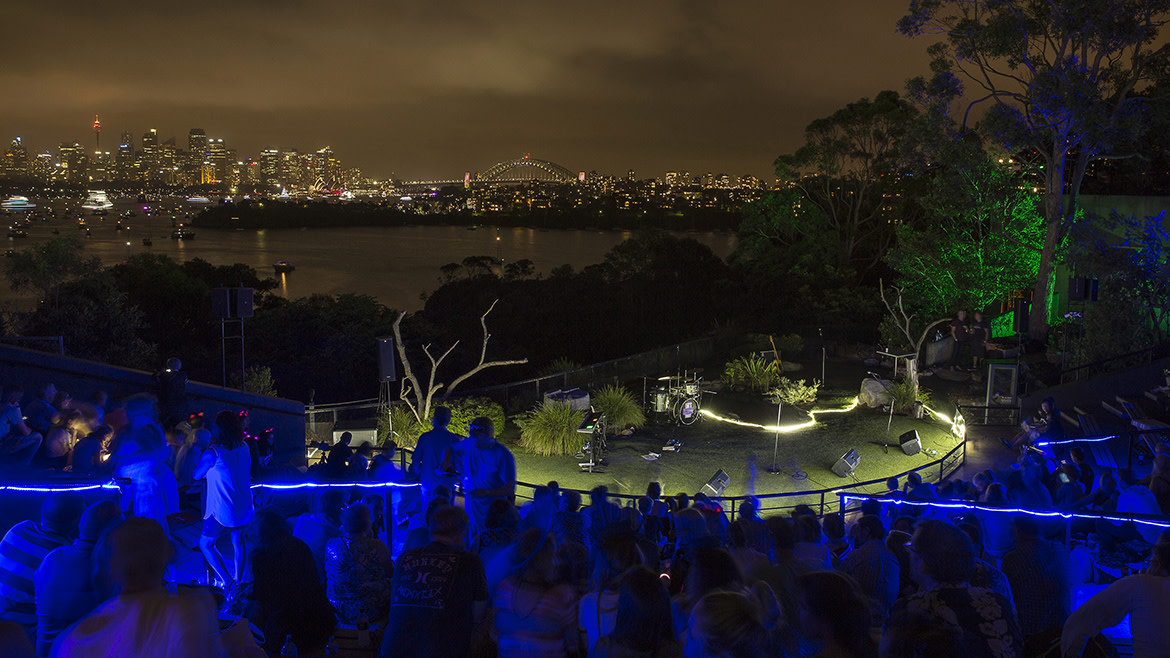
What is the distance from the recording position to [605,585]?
374 centimetres

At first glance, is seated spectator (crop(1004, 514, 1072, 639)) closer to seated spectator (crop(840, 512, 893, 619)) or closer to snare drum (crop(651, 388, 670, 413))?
seated spectator (crop(840, 512, 893, 619))

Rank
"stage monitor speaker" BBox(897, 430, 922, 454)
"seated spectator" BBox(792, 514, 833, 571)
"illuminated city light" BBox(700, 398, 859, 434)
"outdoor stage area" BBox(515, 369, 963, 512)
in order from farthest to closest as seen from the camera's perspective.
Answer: "illuminated city light" BBox(700, 398, 859, 434) → "stage monitor speaker" BBox(897, 430, 922, 454) → "outdoor stage area" BBox(515, 369, 963, 512) → "seated spectator" BBox(792, 514, 833, 571)

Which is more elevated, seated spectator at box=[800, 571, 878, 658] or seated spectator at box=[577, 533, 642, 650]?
seated spectator at box=[800, 571, 878, 658]

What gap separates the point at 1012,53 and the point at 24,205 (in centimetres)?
15161

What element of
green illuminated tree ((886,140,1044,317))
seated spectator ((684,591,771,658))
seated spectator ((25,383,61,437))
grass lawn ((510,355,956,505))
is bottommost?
grass lawn ((510,355,956,505))

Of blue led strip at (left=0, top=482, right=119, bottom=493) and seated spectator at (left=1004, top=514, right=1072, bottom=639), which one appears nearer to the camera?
seated spectator at (left=1004, top=514, right=1072, bottom=639)

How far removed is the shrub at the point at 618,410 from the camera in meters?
15.6

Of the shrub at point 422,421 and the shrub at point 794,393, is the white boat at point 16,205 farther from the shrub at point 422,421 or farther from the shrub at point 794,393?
the shrub at point 794,393

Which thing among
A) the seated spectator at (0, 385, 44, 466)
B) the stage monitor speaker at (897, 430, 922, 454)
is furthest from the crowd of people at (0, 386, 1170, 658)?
the stage monitor speaker at (897, 430, 922, 454)

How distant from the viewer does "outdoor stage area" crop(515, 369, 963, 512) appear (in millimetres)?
12516

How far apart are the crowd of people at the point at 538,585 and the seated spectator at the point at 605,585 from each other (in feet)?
0.04

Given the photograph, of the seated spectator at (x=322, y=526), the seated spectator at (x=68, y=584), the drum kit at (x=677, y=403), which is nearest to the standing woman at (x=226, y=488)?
the seated spectator at (x=322, y=526)

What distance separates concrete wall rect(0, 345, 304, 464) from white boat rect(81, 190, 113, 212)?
171 m

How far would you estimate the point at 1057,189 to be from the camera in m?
20.4
